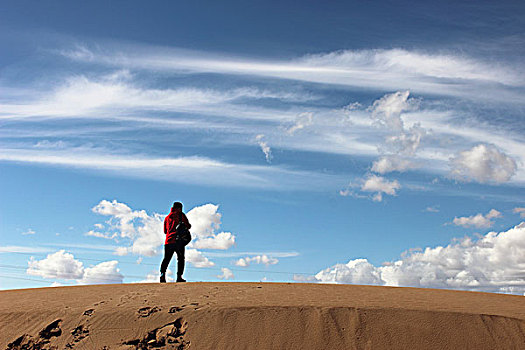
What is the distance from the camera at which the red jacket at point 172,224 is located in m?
15.7

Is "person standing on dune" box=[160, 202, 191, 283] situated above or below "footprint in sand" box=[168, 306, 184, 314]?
above

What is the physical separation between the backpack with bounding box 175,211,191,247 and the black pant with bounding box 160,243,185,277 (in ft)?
0.50

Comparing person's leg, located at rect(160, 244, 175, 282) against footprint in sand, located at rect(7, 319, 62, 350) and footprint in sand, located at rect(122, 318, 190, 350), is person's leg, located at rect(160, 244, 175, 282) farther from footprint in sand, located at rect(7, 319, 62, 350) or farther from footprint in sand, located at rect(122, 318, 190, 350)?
footprint in sand, located at rect(122, 318, 190, 350)

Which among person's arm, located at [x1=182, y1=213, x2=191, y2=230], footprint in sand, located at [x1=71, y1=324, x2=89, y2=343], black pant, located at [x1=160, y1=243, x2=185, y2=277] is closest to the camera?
footprint in sand, located at [x1=71, y1=324, x2=89, y2=343]

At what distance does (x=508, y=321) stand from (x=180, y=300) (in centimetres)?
782

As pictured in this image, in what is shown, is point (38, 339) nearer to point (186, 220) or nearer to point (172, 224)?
point (172, 224)

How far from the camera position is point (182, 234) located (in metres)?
15.7

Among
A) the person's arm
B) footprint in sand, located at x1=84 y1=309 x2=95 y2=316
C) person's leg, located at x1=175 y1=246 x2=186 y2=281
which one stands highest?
the person's arm

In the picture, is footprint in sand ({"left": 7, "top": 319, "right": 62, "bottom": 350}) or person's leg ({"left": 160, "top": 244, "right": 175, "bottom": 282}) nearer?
footprint in sand ({"left": 7, "top": 319, "right": 62, "bottom": 350})

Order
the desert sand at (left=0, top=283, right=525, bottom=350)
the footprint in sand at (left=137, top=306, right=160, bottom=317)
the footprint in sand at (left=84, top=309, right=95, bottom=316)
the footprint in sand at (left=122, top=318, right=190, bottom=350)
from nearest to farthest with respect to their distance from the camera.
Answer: the footprint in sand at (left=122, top=318, right=190, bottom=350) → the desert sand at (left=0, top=283, right=525, bottom=350) → the footprint in sand at (left=137, top=306, right=160, bottom=317) → the footprint in sand at (left=84, top=309, right=95, bottom=316)

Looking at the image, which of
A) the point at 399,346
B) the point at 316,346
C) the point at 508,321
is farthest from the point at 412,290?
the point at 316,346

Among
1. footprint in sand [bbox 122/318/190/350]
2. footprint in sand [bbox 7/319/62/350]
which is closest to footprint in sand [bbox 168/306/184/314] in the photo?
footprint in sand [bbox 122/318/190/350]

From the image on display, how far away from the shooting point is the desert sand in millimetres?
10773

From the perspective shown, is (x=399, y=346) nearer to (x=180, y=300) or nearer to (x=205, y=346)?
(x=205, y=346)
